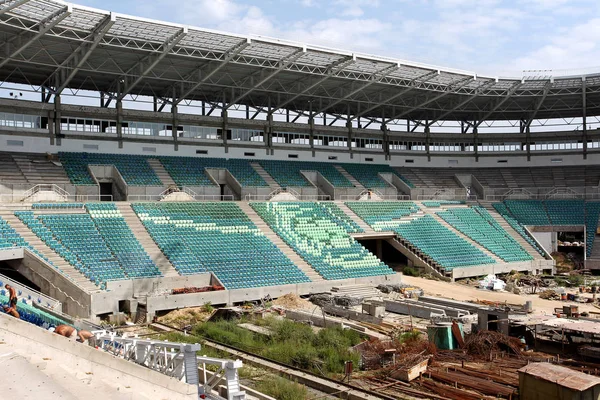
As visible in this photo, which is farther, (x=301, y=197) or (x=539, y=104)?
(x=539, y=104)

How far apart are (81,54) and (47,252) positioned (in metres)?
11.7

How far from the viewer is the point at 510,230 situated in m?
42.6

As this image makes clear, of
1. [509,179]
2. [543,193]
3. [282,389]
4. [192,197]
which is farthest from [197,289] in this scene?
[509,179]

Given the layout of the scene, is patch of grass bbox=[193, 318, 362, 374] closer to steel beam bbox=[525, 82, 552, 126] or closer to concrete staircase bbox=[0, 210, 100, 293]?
concrete staircase bbox=[0, 210, 100, 293]

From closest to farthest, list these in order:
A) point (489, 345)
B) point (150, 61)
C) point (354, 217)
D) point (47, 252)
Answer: point (489, 345) → point (47, 252) → point (150, 61) → point (354, 217)

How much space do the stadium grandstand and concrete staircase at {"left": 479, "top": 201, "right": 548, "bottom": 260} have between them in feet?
0.58

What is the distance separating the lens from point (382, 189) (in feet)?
149

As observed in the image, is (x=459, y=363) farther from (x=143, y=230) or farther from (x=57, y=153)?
(x=57, y=153)

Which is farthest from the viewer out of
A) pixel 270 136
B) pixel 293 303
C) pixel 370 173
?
pixel 370 173

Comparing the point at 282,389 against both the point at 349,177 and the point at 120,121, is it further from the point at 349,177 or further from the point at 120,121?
the point at 349,177

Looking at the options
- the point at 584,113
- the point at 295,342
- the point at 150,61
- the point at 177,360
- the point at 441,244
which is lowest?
the point at 295,342

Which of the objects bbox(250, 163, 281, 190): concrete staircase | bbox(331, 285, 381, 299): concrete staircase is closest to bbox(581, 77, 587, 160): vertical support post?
bbox(250, 163, 281, 190): concrete staircase

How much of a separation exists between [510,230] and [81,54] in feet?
99.3

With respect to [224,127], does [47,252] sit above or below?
below
